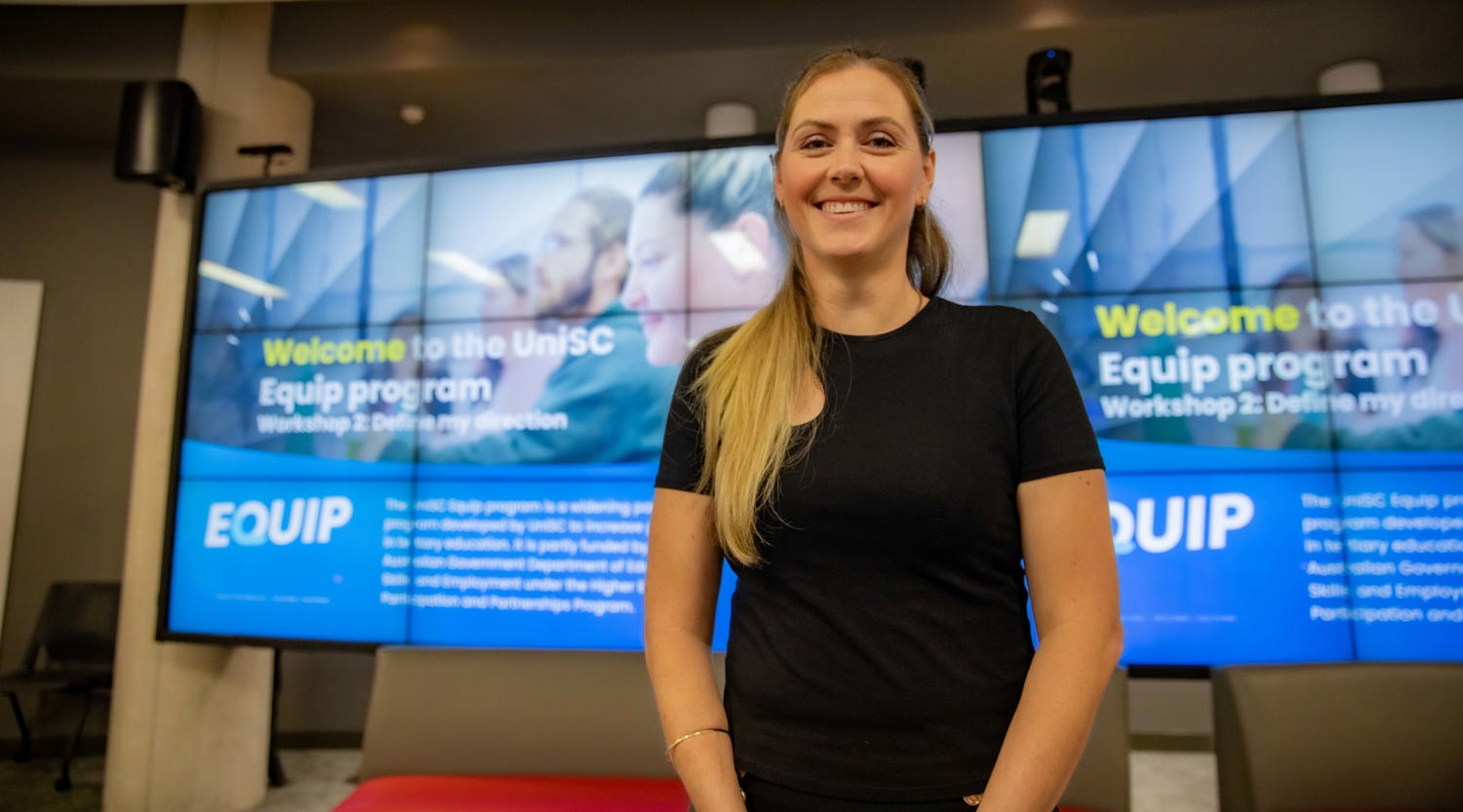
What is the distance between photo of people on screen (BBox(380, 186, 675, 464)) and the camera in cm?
314

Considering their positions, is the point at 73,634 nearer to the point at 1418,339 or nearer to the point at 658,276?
the point at 658,276

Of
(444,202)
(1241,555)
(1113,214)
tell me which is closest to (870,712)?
(1241,555)

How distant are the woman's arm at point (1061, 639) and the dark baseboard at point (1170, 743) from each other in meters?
4.43

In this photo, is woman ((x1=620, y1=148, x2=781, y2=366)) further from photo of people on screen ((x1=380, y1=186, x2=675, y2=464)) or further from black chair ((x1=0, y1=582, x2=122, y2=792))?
black chair ((x1=0, y1=582, x2=122, y2=792))

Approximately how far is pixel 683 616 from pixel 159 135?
3975mm

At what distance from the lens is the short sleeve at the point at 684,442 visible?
1047 mm

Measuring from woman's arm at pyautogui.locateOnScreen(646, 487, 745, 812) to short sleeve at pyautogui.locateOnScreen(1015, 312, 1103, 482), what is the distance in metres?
0.39

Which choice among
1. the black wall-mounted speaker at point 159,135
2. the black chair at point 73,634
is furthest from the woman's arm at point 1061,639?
the black chair at point 73,634

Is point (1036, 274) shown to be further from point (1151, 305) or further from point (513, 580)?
point (513, 580)

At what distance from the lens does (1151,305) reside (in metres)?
2.87

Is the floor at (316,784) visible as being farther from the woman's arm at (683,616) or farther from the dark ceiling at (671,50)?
the woman's arm at (683,616)

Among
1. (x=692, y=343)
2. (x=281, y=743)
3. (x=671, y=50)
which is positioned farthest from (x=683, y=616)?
(x=281, y=743)

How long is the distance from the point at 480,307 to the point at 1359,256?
3220 millimetres

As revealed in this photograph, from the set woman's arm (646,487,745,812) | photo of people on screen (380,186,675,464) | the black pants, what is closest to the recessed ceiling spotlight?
photo of people on screen (380,186,675,464)
